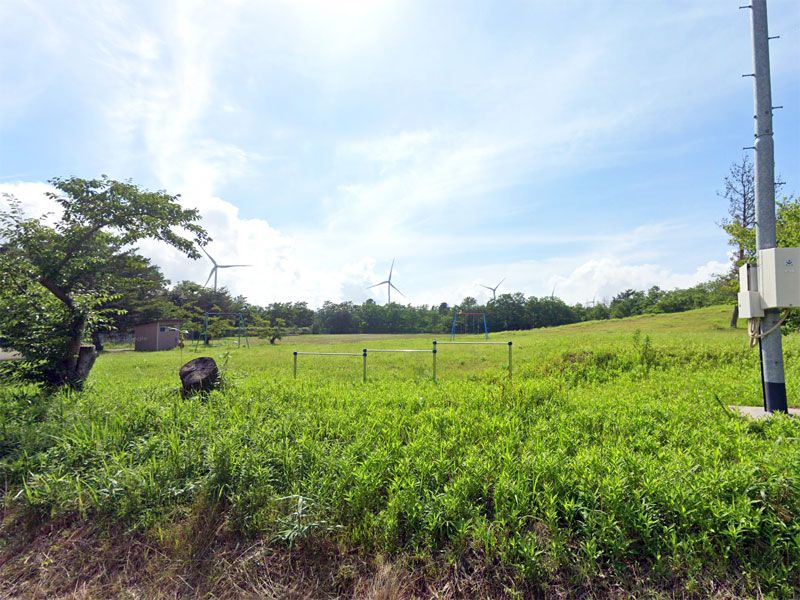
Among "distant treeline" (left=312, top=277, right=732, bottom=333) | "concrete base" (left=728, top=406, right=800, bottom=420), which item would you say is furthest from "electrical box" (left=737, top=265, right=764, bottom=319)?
"distant treeline" (left=312, top=277, right=732, bottom=333)

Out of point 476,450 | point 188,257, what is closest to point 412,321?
point 188,257

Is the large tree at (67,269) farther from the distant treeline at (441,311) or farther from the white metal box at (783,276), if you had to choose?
the distant treeline at (441,311)

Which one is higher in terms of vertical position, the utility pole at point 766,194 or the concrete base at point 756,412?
the utility pole at point 766,194

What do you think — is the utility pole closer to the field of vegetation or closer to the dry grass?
the field of vegetation

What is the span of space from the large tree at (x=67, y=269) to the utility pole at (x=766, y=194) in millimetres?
9035

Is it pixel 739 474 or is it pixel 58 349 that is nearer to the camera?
pixel 739 474

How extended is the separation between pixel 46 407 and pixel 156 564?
432 cm

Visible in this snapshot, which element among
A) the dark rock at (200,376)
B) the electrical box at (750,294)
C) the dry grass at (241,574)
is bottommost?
the dry grass at (241,574)

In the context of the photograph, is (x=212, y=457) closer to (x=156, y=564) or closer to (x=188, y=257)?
(x=156, y=564)

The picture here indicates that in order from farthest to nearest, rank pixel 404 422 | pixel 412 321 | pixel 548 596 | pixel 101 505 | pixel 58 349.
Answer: pixel 412 321 → pixel 58 349 → pixel 404 422 → pixel 101 505 → pixel 548 596

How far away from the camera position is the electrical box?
4258 mm

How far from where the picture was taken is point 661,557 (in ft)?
7.63

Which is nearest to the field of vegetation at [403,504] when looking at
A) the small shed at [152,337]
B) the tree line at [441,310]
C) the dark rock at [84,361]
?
the dark rock at [84,361]

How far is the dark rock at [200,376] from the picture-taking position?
612 centimetres
